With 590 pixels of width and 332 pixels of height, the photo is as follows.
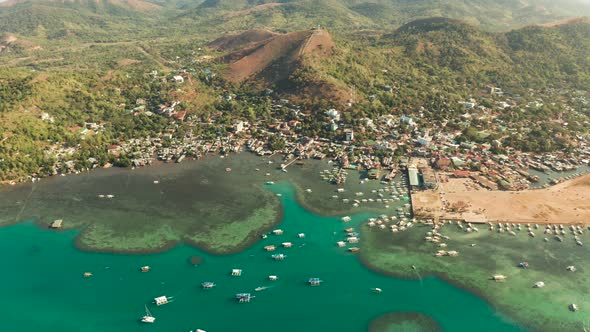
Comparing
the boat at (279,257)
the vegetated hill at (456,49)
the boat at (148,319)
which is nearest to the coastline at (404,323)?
the boat at (279,257)

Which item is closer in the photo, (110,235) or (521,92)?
(110,235)

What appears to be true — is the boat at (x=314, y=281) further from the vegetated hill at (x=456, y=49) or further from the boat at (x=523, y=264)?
the vegetated hill at (x=456, y=49)

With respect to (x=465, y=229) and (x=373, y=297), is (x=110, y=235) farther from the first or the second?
(x=465, y=229)

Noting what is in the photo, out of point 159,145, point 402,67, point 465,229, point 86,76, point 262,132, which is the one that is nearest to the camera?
point 465,229

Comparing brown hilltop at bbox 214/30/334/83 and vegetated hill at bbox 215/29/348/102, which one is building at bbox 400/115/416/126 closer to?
vegetated hill at bbox 215/29/348/102

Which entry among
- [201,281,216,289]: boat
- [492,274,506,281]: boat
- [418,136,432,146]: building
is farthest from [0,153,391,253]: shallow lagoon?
[418,136,432,146]: building

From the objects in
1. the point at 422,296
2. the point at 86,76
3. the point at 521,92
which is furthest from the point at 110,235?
the point at 521,92

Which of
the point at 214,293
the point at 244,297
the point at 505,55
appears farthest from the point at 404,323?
the point at 505,55
